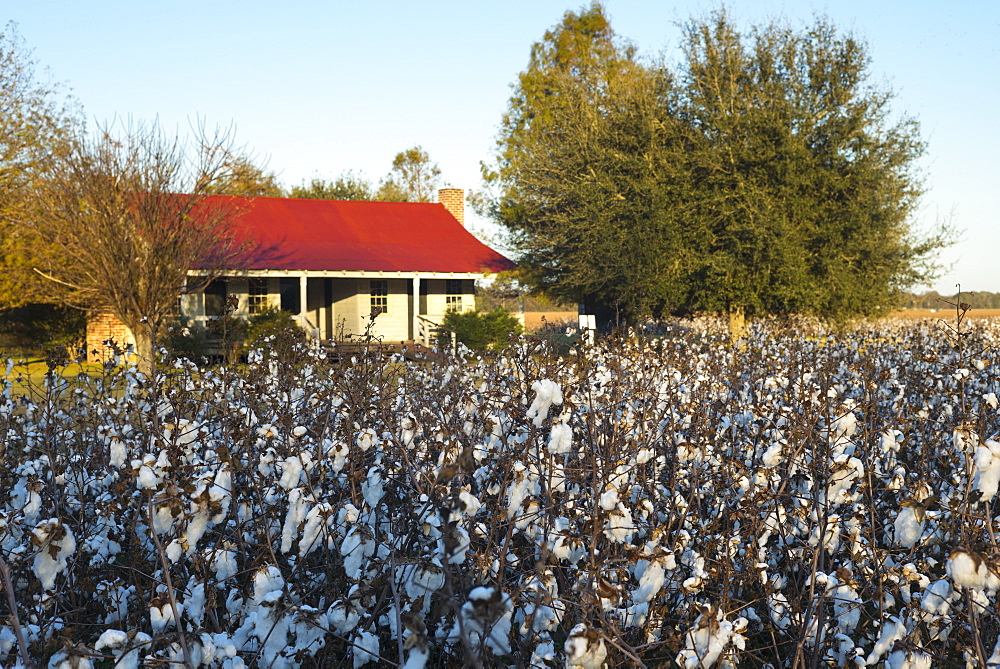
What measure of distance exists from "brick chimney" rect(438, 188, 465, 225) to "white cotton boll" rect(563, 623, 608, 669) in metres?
30.3

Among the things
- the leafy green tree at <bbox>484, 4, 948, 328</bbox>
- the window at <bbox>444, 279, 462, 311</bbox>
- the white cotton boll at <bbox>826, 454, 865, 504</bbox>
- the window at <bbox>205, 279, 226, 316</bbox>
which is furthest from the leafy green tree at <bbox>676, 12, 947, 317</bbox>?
the white cotton boll at <bbox>826, 454, 865, 504</bbox>

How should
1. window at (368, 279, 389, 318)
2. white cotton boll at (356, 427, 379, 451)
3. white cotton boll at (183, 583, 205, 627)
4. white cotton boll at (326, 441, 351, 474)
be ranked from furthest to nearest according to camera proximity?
window at (368, 279, 389, 318) → white cotton boll at (356, 427, 379, 451) → white cotton boll at (326, 441, 351, 474) → white cotton boll at (183, 583, 205, 627)

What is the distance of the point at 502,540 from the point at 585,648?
201 centimetres

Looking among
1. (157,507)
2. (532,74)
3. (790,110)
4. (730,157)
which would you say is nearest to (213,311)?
(730,157)

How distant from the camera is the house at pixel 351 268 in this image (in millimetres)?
25109

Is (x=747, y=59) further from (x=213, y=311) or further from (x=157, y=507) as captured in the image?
(x=157, y=507)

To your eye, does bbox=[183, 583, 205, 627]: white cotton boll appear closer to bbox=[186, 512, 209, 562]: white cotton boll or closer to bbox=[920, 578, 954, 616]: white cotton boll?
bbox=[186, 512, 209, 562]: white cotton boll

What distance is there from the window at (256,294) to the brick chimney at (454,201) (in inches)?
320

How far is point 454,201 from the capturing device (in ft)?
106

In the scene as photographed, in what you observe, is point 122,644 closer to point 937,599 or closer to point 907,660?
point 907,660

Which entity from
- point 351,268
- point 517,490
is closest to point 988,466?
point 517,490

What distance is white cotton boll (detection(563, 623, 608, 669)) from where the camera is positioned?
220cm

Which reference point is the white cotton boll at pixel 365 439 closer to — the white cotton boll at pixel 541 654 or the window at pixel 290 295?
the white cotton boll at pixel 541 654

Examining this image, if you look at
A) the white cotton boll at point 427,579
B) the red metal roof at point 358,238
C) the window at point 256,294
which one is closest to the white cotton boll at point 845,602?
the white cotton boll at point 427,579
